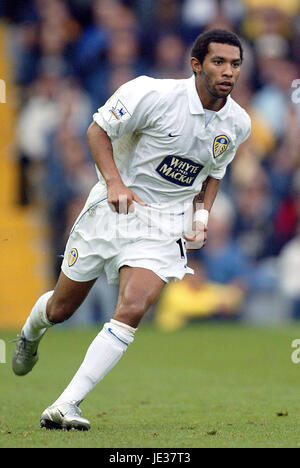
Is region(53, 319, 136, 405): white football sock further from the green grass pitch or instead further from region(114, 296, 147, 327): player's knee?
the green grass pitch

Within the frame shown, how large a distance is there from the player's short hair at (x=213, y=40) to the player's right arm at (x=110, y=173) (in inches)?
30.7

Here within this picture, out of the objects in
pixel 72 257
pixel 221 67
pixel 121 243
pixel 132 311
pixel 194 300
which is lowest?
pixel 194 300

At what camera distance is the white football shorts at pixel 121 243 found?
623 centimetres

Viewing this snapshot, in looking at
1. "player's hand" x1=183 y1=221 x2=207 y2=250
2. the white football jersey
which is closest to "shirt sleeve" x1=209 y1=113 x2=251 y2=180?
the white football jersey

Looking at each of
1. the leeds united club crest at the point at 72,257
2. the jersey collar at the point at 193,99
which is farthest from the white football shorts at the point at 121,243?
the jersey collar at the point at 193,99

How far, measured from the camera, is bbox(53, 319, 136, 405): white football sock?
593 centimetres

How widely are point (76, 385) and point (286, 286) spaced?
8.64 metres

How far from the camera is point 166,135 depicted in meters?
6.29

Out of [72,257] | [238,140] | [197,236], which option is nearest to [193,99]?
[238,140]

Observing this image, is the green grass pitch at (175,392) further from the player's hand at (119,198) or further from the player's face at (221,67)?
the player's face at (221,67)

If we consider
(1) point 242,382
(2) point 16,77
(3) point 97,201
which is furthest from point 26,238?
(3) point 97,201

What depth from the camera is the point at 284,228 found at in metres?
14.7

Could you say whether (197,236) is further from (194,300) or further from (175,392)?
(194,300)

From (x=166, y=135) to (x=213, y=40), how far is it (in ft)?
2.15
